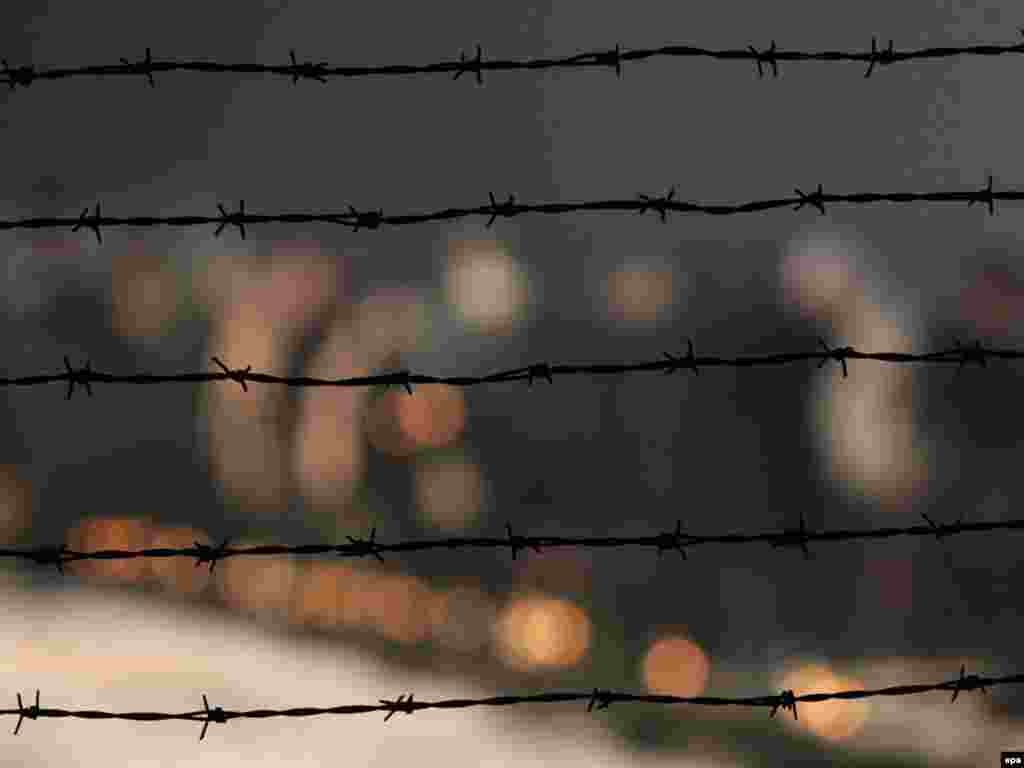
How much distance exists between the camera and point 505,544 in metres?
1.67

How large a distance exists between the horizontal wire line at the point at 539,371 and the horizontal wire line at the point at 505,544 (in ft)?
0.62

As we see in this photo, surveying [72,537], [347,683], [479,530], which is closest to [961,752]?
[479,530]

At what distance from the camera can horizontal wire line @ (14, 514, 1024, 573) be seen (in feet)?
5.30

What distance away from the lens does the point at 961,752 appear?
58.5ft

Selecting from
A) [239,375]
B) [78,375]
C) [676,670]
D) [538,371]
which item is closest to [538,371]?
[538,371]

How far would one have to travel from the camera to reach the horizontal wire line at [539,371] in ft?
5.47

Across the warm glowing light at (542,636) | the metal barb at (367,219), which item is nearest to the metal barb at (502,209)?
the metal barb at (367,219)

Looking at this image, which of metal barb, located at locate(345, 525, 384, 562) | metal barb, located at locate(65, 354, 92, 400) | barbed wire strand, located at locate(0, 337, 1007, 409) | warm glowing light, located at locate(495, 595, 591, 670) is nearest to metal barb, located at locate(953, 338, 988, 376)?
barbed wire strand, located at locate(0, 337, 1007, 409)

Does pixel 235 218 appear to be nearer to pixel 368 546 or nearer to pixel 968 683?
pixel 368 546

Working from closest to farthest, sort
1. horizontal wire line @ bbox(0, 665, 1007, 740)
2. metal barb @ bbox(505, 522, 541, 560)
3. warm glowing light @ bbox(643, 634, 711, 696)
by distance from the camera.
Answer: horizontal wire line @ bbox(0, 665, 1007, 740), metal barb @ bbox(505, 522, 541, 560), warm glowing light @ bbox(643, 634, 711, 696)

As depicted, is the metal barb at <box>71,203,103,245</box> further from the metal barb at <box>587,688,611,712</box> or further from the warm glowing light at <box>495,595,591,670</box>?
the warm glowing light at <box>495,595,591,670</box>

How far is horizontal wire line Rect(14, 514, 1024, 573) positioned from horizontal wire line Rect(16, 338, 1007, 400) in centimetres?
19

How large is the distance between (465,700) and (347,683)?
16.7 m

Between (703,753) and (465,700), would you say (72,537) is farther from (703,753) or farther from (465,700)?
(465,700)
